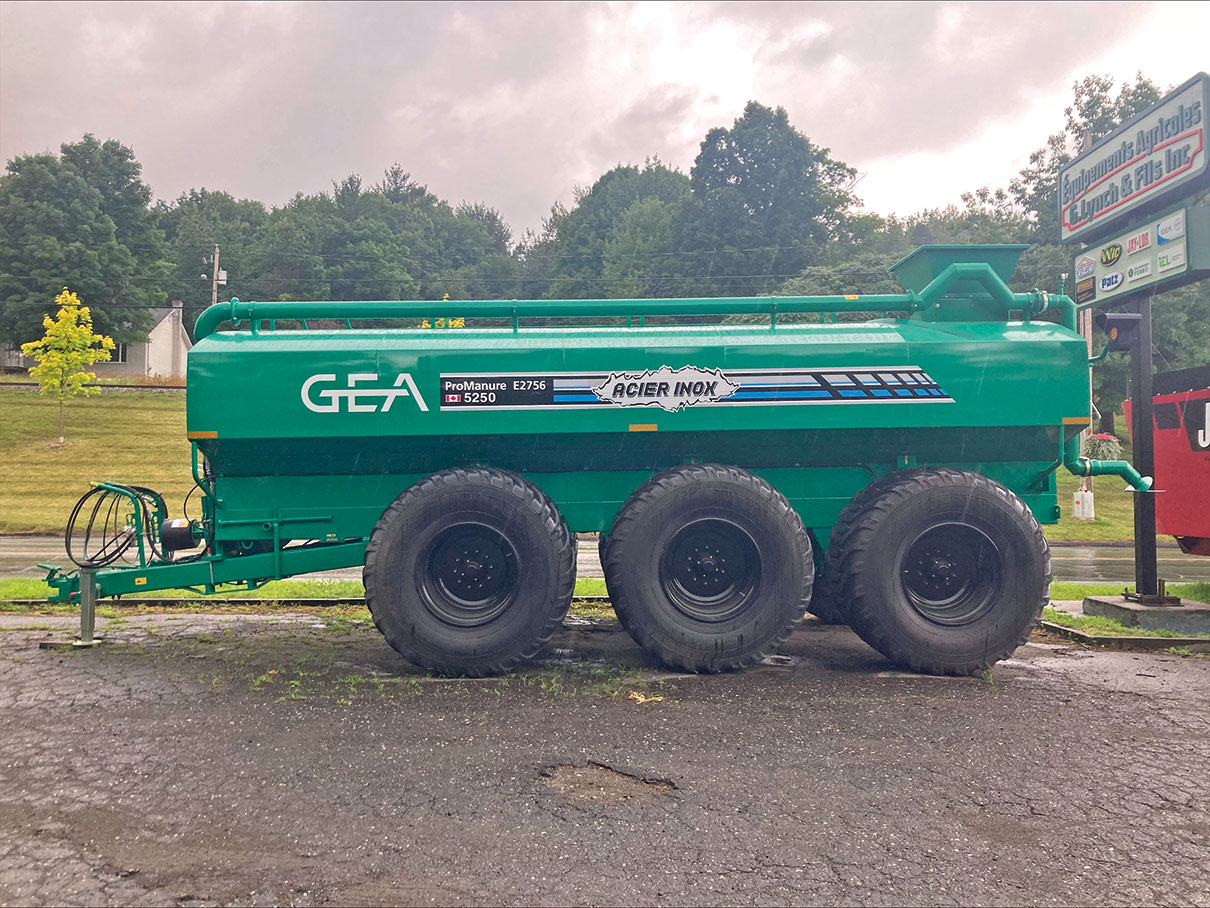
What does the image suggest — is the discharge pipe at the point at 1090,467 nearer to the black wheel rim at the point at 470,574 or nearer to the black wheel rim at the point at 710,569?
the black wheel rim at the point at 710,569

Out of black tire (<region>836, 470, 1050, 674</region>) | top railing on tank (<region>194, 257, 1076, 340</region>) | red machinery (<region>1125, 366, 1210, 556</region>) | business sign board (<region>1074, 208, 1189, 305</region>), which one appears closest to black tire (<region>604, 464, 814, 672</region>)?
black tire (<region>836, 470, 1050, 674</region>)

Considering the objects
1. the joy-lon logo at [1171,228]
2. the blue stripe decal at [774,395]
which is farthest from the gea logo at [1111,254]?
the blue stripe decal at [774,395]

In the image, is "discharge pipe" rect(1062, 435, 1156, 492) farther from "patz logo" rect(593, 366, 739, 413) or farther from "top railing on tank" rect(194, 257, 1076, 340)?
"patz logo" rect(593, 366, 739, 413)

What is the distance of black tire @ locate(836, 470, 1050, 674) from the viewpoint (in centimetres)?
575

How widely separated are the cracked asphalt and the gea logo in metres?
4.38

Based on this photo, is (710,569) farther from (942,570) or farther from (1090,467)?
(1090,467)

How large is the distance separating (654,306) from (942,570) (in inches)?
112

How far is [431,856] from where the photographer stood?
317 centimetres

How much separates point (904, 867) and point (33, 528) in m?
20.6

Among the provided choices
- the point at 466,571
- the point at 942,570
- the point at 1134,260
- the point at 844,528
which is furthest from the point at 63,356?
the point at 1134,260

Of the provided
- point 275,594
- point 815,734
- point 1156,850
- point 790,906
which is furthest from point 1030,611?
point 275,594

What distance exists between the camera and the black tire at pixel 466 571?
5594mm

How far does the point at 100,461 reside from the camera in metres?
26.6

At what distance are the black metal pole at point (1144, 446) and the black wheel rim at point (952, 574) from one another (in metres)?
2.82
